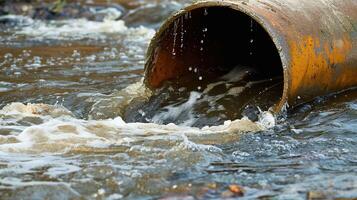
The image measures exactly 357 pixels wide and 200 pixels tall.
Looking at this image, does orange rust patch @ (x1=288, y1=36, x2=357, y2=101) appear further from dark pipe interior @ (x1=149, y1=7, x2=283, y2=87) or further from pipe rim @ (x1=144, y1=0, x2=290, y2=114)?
dark pipe interior @ (x1=149, y1=7, x2=283, y2=87)

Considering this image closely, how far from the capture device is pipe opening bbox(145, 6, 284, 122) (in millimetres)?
5301

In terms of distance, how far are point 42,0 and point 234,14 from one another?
8.70 meters

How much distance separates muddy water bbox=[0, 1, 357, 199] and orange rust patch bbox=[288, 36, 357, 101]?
5.5 inches

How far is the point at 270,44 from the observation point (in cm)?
598

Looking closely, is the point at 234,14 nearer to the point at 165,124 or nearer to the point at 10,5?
the point at 165,124

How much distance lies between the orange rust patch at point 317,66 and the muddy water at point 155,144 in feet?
0.46

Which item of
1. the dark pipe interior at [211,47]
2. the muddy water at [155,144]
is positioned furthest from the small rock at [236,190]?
the dark pipe interior at [211,47]

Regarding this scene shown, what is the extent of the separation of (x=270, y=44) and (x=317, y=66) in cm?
123

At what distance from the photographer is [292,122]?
4.49 m

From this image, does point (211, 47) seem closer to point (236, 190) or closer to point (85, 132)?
point (85, 132)

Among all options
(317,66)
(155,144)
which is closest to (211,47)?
(317,66)

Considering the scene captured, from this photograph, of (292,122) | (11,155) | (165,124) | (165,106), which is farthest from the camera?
(165,106)

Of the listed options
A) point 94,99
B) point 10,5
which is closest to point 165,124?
point 94,99

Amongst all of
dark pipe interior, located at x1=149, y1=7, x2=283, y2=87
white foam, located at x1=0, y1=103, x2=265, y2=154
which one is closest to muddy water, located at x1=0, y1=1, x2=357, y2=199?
white foam, located at x1=0, y1=103, x2=265, y2=154
